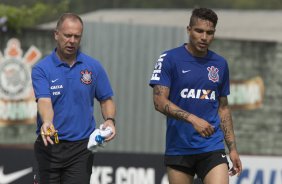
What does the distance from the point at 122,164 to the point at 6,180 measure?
1.40m

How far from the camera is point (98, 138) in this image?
243 inches

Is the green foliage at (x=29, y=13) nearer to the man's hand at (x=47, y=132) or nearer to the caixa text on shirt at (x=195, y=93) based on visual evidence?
the caixa text on shirt at (x=195, y=93)

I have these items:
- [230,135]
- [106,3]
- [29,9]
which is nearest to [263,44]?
[106,3]

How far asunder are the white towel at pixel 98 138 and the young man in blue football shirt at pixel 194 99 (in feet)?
1.73

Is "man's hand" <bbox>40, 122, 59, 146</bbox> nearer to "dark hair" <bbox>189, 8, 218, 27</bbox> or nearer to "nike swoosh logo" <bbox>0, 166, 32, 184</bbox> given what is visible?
"dark hair" <bbox>189, 8, 218, 27</bbox>

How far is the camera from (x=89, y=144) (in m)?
6.23

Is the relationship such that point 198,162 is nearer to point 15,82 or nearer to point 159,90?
point 159,90

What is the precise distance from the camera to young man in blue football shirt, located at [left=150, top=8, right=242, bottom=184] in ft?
21.5

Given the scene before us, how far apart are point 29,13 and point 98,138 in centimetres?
716

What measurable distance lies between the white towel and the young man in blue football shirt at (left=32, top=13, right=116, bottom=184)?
0.07 meters

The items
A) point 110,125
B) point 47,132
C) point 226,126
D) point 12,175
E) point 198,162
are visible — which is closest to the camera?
point 47,132

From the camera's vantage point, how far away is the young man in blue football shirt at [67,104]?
637cm

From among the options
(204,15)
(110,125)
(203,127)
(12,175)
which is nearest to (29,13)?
(12,175)

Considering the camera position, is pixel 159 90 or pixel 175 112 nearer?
pixel 175 112
